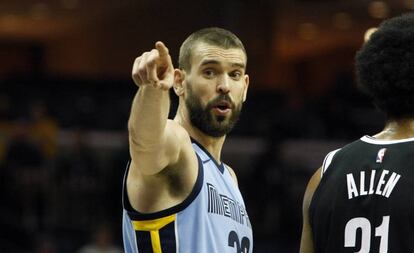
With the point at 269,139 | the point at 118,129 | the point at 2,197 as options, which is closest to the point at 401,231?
the point at 2,197

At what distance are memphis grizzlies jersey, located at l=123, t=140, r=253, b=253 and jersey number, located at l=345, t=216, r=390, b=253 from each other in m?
0.81

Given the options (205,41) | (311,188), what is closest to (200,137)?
(205,41)

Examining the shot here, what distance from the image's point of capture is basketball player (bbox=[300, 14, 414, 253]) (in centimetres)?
338

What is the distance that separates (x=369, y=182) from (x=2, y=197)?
384 inches

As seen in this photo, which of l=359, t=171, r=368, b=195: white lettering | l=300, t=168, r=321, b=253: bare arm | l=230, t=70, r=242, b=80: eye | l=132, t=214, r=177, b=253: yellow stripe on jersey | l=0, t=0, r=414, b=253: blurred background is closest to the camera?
l=359, t=171, r=368, b=195: white lettering

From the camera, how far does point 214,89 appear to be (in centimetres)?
434

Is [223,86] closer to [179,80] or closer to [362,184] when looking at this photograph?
[179,80]

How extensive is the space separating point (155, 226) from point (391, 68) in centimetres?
123

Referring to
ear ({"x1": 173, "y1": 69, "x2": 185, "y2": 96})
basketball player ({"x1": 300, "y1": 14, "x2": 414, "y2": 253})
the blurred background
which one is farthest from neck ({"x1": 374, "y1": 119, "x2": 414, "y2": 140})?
the blurred background

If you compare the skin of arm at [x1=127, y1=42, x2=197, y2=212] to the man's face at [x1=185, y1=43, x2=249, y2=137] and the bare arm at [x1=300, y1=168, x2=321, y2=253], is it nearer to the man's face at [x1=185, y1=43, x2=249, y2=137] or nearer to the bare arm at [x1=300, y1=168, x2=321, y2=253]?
the man's face at [x1=185, y1=43, x2=249, y2=137]

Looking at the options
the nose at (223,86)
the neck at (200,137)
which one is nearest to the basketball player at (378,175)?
the nose at (223,86)

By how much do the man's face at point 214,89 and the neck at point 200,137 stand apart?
1.4 inches

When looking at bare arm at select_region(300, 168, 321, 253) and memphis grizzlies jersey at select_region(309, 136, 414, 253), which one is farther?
bare arm at select_region(300, 168, 321, 253)

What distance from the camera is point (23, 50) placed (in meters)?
30.2
